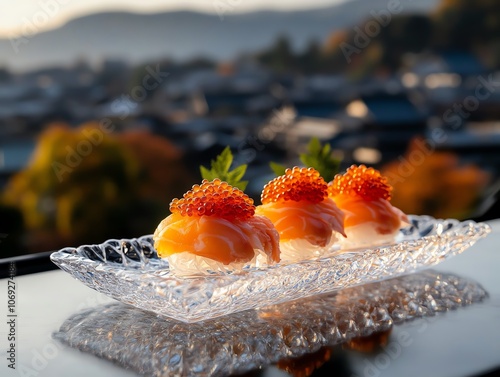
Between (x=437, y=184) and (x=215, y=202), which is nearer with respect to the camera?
(x=215, y=202)

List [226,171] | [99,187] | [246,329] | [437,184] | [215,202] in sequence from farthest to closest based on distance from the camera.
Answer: [437,184] < [99,187] < [226,171] < [215,202] < [246,329]

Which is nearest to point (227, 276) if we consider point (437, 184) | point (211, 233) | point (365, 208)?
point (211, 233)

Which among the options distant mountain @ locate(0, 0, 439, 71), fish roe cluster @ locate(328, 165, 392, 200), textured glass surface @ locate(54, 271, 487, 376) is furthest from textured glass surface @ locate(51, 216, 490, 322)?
distant mountain @ locate(0, 0, 439, 71)

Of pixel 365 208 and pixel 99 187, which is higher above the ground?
pixel 99 187

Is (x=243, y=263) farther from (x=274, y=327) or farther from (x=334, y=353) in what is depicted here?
(x=334, y=353)

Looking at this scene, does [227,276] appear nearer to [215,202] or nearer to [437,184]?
[215,202]

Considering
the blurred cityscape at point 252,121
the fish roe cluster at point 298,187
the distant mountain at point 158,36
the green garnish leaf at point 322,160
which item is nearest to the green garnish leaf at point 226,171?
the fish roe cluster at point 298,187
